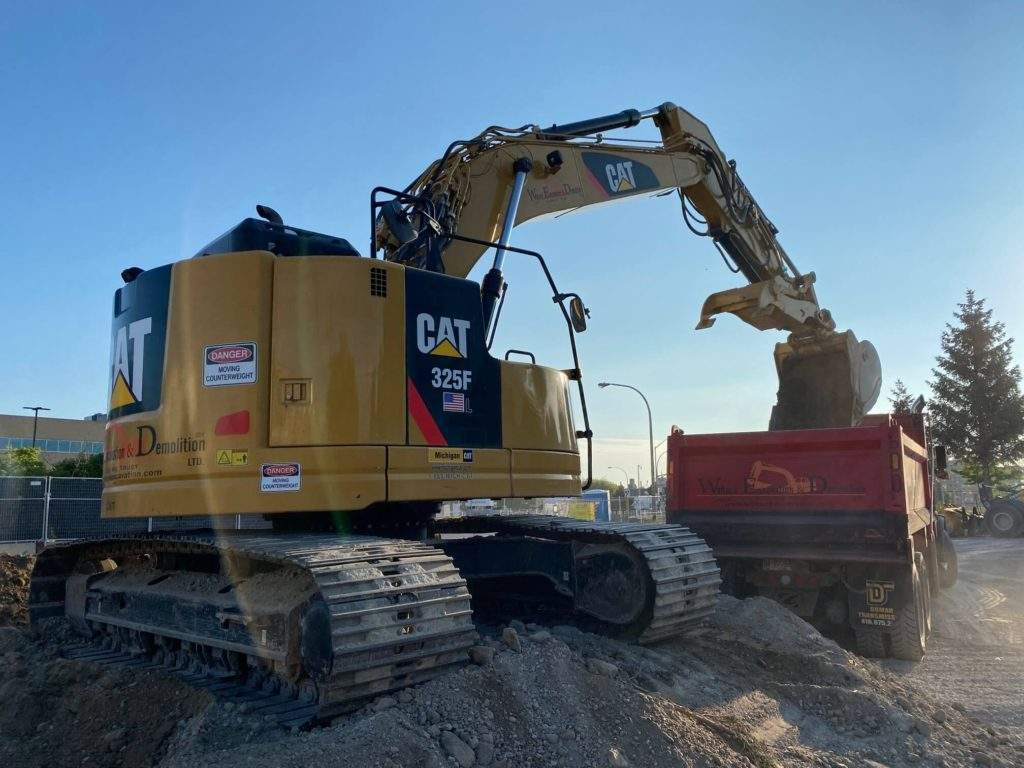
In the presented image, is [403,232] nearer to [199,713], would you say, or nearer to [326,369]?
[326,369]

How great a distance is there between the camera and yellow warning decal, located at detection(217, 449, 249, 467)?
188 inches

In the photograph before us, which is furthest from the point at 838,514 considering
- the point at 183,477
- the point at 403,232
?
the point at 183,477

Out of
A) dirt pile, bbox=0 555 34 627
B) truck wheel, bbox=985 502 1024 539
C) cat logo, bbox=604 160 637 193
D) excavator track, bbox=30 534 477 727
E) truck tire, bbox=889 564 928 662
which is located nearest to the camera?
excavator track, bbox=30 534 477 727

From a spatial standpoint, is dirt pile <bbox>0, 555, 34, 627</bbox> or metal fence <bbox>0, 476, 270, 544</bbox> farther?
metal fence <bbox>0, 476, 270, 544</bbox>

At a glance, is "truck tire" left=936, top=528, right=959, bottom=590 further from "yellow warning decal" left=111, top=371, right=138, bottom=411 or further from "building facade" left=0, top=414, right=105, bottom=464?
"building facade" left=0, top=414, right=105, bottom=464

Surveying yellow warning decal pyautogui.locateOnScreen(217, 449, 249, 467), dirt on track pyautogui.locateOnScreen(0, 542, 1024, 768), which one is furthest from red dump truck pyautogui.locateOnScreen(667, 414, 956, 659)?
yellow warning decal pyautogui.locateOnScreen(217, 449, 249, 467)

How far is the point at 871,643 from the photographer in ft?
25.3

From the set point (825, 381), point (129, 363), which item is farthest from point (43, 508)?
point (825, 381)

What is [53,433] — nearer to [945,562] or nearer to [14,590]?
[14,590]

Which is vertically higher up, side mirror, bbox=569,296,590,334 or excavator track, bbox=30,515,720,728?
side mirror, bbox=569,296,590,334

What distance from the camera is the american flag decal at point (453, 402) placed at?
522 cm

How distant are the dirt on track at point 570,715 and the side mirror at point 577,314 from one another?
6.97 ft

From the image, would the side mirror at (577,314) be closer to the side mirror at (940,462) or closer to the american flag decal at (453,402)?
the american flag decal at (453,402)

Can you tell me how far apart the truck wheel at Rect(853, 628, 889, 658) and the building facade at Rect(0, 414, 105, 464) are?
2292 inches
